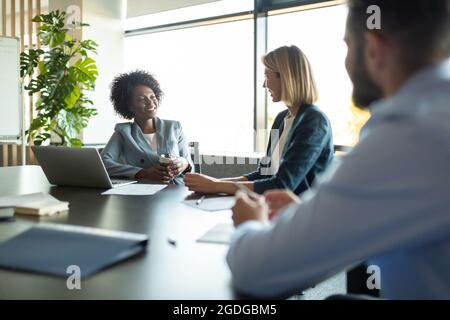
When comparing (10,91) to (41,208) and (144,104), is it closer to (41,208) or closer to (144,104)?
(144,104)

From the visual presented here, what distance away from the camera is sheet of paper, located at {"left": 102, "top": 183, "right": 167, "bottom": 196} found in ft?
6.01

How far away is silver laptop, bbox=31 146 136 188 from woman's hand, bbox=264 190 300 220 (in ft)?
3.45

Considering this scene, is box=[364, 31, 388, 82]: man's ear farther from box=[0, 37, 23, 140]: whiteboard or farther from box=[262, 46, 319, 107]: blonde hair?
box=[0, 37, 23, 140]: whiteboard

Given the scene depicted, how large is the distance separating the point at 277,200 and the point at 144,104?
2.04 meters

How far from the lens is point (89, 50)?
4934 mm

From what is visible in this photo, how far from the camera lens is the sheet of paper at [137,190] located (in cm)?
183

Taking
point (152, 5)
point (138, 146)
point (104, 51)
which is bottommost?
point (138, 146)

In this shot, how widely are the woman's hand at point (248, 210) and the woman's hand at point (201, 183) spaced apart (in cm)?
82

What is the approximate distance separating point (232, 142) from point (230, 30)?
117cm

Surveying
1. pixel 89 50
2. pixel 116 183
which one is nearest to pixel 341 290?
pixel 116 183

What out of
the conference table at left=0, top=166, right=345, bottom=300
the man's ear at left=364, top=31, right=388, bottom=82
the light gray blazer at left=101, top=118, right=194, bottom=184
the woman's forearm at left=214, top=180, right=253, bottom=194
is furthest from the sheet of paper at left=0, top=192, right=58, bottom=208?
the man's ear at left=364, top=31, right=388, bottom=82

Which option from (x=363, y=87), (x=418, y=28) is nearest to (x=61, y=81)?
(x=363, y=87)

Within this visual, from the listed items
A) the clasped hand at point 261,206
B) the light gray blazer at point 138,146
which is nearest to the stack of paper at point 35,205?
the clasped hand at point 261,206

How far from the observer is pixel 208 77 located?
16.1 ft
